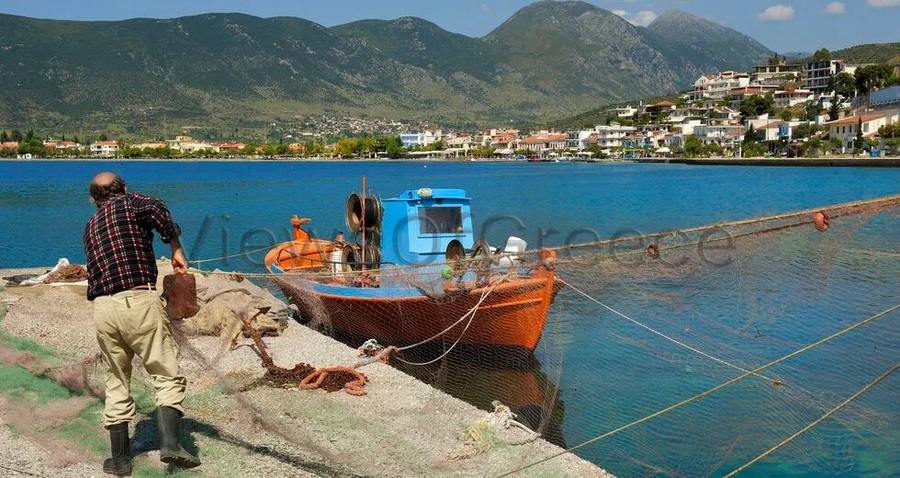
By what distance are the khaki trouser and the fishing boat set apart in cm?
363

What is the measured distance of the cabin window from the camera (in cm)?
1470

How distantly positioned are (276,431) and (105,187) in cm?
274

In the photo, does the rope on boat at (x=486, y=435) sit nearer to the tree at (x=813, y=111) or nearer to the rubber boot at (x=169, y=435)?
the rubber boot at (x=169, y=435)

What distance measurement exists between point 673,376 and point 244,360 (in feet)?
21.3

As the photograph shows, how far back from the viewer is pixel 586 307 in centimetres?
1594

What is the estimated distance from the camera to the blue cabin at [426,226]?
14578mm

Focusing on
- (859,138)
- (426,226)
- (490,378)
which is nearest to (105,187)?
(490,378)

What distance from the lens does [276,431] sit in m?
7.44

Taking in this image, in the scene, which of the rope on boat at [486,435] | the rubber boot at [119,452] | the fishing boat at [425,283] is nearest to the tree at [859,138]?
the fishing boat at [425,283]

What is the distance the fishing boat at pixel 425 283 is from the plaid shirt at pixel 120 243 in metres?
3.76

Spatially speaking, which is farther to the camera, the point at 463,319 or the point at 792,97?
the point at 792,97

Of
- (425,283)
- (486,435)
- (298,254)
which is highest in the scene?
(425,283)

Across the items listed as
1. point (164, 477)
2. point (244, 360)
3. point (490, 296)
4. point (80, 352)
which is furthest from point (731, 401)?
point (80, 352)

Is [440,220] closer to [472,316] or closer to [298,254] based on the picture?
[472,316]
